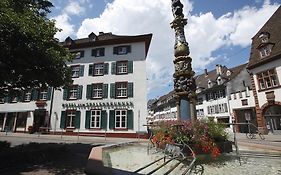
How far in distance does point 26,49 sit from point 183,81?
742 cm

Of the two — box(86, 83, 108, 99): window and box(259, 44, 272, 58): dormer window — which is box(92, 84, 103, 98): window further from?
box(259, 44, 272, 58): dormer window

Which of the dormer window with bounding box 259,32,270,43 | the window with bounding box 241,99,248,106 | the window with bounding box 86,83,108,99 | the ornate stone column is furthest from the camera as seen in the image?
the window with bounding box 241,99,248,106

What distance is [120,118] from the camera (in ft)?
78.1

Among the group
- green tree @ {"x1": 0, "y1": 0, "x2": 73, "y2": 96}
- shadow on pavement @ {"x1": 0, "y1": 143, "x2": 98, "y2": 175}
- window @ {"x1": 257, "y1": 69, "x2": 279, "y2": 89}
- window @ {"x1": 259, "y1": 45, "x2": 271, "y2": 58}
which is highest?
window @ {"x1": 259, "y1": 45, "x2": 271, "y2": 58}

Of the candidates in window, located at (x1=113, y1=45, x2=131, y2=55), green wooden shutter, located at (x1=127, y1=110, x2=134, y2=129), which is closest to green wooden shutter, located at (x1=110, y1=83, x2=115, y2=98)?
green wooden shutter, located at (x1=127, y1=110, x2=134, y2=129)

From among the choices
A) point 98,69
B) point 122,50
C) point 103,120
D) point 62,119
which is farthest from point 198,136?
point 62,119

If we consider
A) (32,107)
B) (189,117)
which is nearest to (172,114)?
(32,107)

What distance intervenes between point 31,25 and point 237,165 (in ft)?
31.7

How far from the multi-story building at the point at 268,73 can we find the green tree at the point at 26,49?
2269 cm

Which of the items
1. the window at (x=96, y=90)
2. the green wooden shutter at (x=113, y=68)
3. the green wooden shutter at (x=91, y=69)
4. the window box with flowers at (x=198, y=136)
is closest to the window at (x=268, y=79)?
the green wooden shutter at (x=113, y=68)

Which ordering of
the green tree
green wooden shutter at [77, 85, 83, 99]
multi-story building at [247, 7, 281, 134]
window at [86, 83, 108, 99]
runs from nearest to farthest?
the green tree
multi-story building at [247, 7, 281, 134]
window at [86, 83, 108, 99]
green wooden shutter at [77, 85, 83, 99]

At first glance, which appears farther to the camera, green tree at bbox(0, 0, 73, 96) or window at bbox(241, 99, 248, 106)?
window at bbox(241, 99, 248, 106)

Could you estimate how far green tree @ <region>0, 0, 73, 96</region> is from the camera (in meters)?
8.00

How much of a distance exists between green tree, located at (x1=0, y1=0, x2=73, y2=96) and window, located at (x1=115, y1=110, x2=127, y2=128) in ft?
44.5
